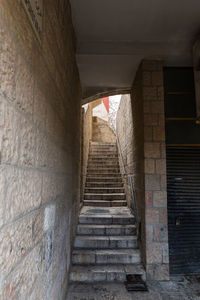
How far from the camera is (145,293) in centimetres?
243

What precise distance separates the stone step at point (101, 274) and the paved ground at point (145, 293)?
9 centimetres

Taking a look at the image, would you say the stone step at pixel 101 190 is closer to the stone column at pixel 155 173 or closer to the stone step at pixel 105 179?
the stone step at pixel 105 179

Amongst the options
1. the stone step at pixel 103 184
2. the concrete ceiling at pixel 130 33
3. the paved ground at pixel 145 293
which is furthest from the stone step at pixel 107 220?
the concrete ceiling at pixel 130 33

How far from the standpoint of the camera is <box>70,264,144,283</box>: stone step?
2688 millimetres

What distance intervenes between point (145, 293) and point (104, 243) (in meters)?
0.95

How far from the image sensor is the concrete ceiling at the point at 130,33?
2.18m

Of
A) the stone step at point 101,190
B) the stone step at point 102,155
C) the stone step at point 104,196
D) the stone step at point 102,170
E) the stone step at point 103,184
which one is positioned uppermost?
the stone step at point 102,155

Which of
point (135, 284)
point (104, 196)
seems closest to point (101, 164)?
point (104, 196)

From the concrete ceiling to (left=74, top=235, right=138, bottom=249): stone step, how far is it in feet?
9.09

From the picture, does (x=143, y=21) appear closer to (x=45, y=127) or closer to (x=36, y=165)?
(x=45, y=127)

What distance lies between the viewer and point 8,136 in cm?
69

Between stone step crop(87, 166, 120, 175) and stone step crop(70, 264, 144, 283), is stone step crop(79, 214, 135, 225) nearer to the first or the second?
stone step crop(70, 264, 144, 283)

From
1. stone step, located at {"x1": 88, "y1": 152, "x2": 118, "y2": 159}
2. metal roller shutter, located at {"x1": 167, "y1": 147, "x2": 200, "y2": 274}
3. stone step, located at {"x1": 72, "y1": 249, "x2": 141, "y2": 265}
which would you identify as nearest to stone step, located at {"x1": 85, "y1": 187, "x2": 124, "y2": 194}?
stone step, located at {"x1": 88, "y1": 152, "x2": 118, "y2": 159}

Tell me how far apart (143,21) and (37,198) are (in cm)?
236
